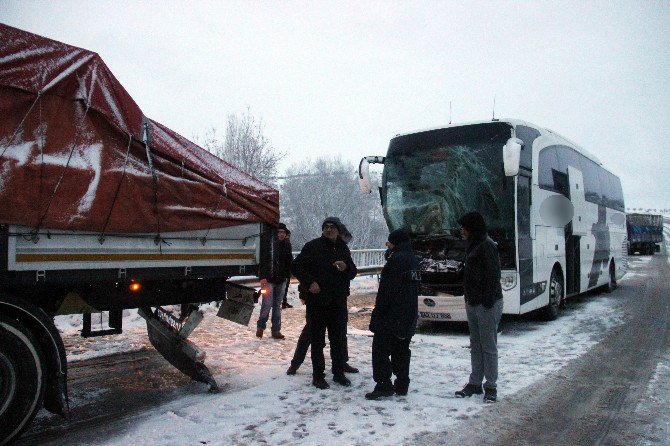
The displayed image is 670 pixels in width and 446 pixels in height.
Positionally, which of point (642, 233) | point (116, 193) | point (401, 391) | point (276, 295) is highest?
point (642, 233)

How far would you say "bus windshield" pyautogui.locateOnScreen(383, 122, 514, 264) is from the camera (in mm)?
8562

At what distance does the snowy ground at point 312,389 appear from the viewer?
420 cm

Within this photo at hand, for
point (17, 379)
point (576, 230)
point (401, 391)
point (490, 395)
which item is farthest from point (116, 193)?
point (576, 230)

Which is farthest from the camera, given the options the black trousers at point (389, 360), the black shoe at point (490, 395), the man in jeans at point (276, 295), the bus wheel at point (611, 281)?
the bus wheel at point (611, 281)

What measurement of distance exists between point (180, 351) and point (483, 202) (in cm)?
551

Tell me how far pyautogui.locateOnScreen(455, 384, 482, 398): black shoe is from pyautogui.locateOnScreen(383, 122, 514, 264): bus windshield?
3.76m

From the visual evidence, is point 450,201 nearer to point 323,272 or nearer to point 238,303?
point 323,272

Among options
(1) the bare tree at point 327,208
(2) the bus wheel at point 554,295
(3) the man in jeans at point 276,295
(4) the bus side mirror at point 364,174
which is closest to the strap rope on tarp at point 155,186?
(3) the man in jeans at point 276,295

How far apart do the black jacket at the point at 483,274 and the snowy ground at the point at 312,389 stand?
3.44 feet

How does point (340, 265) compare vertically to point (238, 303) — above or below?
above

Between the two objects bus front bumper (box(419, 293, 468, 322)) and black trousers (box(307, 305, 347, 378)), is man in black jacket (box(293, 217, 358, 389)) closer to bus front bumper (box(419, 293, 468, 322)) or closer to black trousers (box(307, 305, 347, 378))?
black trousers (box(307, 305, 347, 378))

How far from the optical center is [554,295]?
1041 centimetres

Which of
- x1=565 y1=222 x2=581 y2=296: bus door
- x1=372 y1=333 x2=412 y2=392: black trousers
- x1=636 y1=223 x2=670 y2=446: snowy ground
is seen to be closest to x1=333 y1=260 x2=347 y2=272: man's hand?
x1=372 y1=333 x2=412 y2=392: black trousers

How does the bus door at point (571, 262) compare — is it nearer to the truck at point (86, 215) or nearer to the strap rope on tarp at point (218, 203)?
the truck at point (86, 215)
